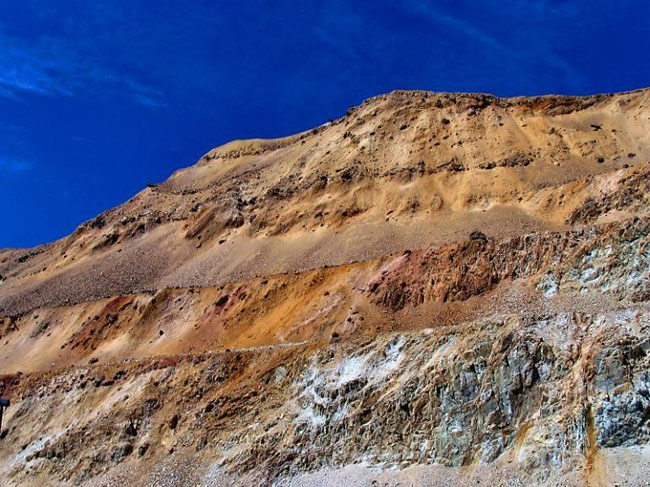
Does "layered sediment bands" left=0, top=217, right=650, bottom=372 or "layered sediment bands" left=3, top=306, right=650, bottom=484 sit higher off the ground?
"layered sediment bands" left=0, top=217, right=650, bottom=372

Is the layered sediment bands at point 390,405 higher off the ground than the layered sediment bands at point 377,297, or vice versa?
the layered sediment bands at point 377,297

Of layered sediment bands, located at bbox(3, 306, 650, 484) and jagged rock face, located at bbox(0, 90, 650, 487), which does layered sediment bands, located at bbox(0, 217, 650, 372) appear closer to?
jagged rock face, located at bbox(0, 90, 650, 487)

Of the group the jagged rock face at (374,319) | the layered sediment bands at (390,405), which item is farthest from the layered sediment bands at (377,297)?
the layered sediment bands at (390,405)

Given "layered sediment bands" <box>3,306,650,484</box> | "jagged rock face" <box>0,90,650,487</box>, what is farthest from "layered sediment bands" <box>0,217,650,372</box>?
"layered sediment bands" <box>3,306,650,484</box>

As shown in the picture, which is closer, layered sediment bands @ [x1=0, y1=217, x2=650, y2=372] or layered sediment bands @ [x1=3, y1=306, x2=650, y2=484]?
layered sediment bands @ [x1=3, y1=306, x2=650, y2=484]

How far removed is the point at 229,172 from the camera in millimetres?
68750

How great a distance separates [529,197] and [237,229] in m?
22.0

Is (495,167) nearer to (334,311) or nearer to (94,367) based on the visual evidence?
(334,311)

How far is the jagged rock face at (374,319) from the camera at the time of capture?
2367cm

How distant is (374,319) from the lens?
3191 centimetres

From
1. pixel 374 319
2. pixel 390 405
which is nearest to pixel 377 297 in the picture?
pixel 374 319

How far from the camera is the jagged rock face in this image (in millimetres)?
23672

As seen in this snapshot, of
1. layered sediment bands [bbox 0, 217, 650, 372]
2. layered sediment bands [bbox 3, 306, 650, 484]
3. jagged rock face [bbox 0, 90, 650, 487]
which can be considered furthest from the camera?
layered sediment bands [bbox 0, 217, 650, 372]

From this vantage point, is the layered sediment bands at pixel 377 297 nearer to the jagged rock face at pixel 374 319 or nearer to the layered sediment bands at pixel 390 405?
the jagged rock face at pixel 374 319
